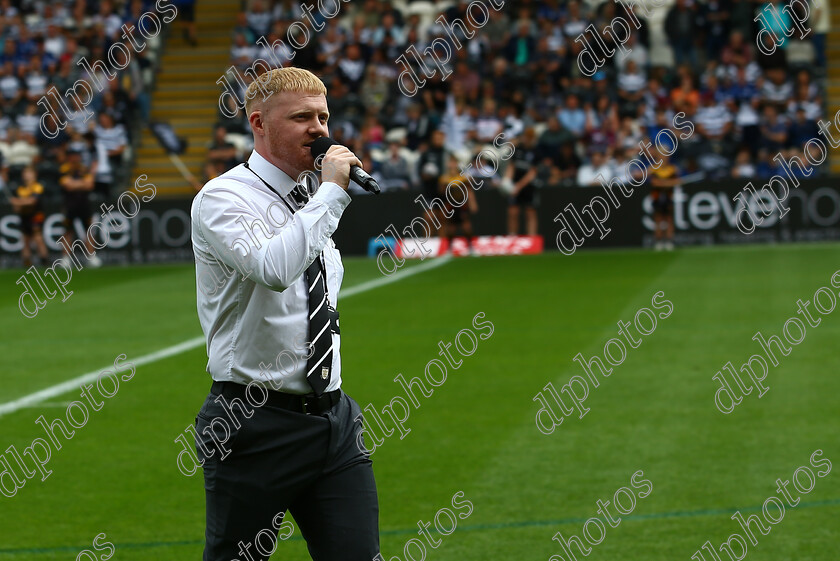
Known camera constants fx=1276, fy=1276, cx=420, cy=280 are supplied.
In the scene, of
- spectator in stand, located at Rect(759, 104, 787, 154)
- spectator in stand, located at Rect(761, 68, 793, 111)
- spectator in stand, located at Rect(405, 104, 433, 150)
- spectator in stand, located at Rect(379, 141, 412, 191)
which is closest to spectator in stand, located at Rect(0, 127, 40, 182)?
spectator in stand, located at Rect(379, 141, 412, 191)

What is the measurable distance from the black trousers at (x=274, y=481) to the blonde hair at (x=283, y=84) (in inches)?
38.6

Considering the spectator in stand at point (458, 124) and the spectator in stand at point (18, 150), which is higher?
the spectator in stand at point (458, 124)

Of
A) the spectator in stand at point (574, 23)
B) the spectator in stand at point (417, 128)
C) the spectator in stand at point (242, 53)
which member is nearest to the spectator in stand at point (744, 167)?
the spectator in stand at point (574, 23)

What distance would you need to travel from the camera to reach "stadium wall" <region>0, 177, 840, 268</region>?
24.3 m

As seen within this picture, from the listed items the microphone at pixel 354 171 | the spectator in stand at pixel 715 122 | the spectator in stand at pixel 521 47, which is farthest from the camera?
the spectator in stand at pixel 521 47

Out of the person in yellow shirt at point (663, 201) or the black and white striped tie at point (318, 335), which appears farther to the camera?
the person in yellow shirt at point (663, 201)

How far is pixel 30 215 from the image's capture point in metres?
24.8

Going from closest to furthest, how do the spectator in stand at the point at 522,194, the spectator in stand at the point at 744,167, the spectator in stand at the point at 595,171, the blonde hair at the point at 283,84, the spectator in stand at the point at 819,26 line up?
the blonde hair at the point at 283,84 < the spectator in stand at the point at 522,194 < the spectator in stand at the point at 595,171 < the spectator in stand at the point at 744,167 < the spectator in stand at the point at 819,26

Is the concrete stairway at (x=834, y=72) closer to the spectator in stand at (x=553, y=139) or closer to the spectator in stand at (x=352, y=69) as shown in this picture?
the spectator in stand at (x=553, y=139)

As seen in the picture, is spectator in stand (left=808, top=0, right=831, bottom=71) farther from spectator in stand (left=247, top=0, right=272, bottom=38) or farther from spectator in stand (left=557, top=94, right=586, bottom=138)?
spectator in stand (left=247, top=0, right=272, bottom=38)

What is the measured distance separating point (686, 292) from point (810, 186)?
28.0 ft

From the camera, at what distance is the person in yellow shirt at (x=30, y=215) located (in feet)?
81.1

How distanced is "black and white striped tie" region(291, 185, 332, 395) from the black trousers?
5.0 inches

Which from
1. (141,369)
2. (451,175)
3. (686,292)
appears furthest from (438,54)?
(141,369)
